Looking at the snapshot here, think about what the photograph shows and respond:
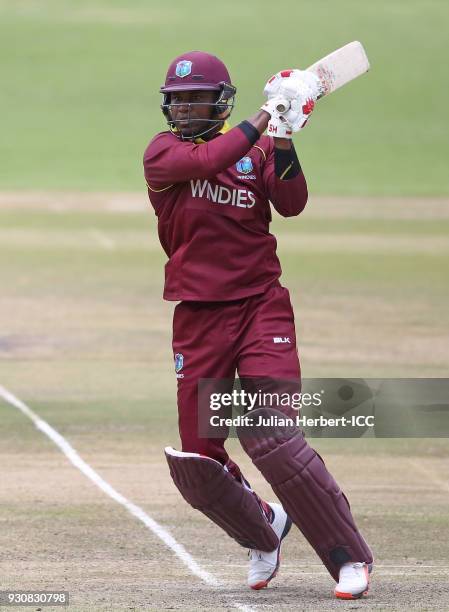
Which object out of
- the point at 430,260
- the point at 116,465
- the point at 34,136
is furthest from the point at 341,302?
the point at 34,136

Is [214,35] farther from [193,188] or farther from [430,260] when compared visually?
[193,188]

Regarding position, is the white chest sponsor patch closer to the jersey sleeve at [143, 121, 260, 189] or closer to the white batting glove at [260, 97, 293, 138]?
the jersey sleeve at [143, 121, 260, 189]

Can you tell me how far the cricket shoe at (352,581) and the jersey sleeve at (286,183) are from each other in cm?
136

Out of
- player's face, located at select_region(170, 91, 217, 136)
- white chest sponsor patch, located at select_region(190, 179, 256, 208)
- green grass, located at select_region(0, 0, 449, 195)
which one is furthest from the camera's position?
green grass, located at select_region(0, 0, 449, 195)

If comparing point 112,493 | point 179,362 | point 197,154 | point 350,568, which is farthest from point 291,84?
point 112,493

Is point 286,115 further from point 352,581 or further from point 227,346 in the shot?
point 352,581

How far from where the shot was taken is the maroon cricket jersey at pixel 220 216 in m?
6.56

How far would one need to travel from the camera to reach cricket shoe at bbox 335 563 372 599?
641 cm

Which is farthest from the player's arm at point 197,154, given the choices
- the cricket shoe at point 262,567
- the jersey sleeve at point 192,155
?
the cricket shoe at point 262,567

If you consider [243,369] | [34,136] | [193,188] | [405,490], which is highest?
[34,136]

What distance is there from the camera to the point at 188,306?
6660mm

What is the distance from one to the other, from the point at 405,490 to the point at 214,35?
51.8 meters

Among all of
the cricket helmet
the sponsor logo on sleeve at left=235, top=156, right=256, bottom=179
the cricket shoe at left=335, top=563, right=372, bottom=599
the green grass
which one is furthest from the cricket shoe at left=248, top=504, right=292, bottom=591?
the green grass

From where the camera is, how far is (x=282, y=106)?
643cm
